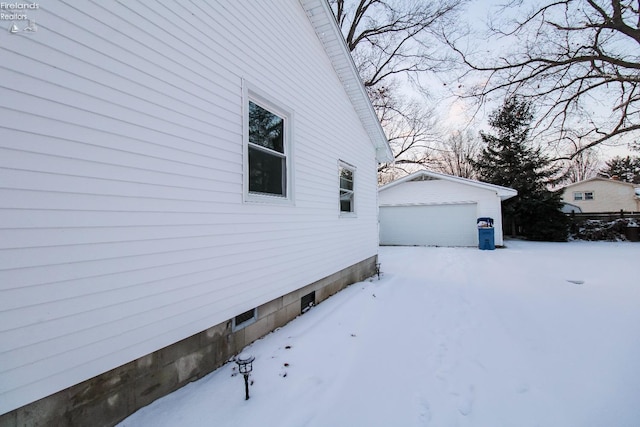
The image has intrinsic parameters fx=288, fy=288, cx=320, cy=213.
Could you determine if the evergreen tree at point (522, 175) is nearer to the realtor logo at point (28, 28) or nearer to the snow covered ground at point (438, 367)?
the snow covered ground at point (438, 367)

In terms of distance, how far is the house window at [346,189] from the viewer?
662 cm

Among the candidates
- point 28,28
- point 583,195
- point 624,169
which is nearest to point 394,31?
point 28,28

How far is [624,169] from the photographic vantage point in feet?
117

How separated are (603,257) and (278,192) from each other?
41.7ft

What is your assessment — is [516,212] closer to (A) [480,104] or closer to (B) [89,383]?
(A) [480,104]

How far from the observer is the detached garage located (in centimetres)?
1414

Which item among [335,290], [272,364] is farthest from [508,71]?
[272,364]

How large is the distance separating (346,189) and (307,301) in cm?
299

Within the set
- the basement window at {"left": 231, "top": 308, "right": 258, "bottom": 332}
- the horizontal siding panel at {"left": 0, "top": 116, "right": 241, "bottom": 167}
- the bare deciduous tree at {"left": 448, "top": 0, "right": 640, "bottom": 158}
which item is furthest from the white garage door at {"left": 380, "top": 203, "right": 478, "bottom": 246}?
the horizontal siding panel at {"left": 0, "top": 116, "right": 241, "bottom": 167}

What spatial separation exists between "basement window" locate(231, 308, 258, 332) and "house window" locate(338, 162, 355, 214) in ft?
11.1

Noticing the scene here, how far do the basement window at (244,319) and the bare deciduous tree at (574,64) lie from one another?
1243 cm

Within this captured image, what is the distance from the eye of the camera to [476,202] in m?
Answer: 14.3

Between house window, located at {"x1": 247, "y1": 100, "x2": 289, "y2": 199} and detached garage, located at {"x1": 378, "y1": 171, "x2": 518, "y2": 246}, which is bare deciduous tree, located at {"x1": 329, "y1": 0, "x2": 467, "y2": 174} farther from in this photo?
house window, located at {"x1": 247, "y1": 100, "x2": 289, "y2": 199}

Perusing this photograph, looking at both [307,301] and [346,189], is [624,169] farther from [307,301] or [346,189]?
[307,301]
